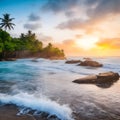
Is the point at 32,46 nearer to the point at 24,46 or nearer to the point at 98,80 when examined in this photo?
the point at 24,46

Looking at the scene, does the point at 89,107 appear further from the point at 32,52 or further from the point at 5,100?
the point at 32,52

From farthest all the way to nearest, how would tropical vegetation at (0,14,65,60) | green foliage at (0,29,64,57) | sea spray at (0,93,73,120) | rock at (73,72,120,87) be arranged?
green foliage at (0,29,64,57), tropical vegetation at (0,14,65,60), rock at (73,72,120,87), sea spray at (0,93,73,120)

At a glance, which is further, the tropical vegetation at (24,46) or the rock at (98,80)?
the tropical vegetation at (24,46)

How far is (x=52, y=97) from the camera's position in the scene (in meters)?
10.6

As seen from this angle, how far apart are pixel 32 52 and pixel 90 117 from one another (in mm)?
73662

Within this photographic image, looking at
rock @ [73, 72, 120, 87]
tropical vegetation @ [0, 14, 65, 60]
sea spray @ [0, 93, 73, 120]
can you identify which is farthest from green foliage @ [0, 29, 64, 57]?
sea spray @ [0, 93, 73, 120]

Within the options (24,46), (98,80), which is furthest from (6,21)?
(98,80)

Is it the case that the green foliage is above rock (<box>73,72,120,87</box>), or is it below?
above

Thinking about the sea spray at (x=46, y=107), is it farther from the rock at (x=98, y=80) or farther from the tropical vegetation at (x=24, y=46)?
the tropical vegetation at (x=24, y=46)

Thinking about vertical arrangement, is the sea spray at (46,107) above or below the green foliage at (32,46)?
below

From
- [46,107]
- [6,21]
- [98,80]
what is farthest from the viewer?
[6,21]

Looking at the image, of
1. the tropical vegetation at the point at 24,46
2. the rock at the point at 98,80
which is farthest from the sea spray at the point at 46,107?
the tropical vegetation at the point at 24,46

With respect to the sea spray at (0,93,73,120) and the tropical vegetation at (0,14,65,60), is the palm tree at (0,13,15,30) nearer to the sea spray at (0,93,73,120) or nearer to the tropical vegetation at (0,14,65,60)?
the tropical vegetation at (0,14,65,60)

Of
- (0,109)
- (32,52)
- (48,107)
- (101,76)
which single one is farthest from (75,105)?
(32,52)
